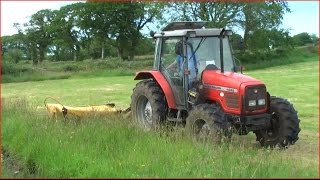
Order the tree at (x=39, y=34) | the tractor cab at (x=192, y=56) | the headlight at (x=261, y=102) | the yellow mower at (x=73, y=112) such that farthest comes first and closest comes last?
the tree at (x=39, y=34)
the yellow mower at (x=73, y=112)
the tractor cab at (x=192, y=56)
the headlight at (x=261, y=102)

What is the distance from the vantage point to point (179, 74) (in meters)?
8.24

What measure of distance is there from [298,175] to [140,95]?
4254mm

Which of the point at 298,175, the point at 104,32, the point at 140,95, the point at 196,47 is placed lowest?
the point at 298,175

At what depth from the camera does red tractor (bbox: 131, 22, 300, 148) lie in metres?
7.34

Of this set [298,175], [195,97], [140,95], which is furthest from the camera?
[140,95]

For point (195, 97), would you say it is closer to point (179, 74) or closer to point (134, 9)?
point (179, 74)

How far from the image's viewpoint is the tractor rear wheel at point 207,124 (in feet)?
22.4

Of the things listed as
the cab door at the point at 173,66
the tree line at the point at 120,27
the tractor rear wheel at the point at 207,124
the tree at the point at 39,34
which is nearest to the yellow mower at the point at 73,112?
the cab door at the point at 173,66

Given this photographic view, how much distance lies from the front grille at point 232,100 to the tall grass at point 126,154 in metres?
0.54

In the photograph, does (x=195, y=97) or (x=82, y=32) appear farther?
(x=82, y=32)

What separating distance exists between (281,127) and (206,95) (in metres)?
1.31

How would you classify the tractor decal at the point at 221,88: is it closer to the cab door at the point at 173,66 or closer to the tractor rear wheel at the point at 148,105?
the cab door at the point at 173,66

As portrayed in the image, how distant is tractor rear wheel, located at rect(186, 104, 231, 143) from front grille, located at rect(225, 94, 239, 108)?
0.84 feet

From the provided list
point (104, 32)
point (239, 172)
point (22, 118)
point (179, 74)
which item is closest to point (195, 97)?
point (179, 74)
